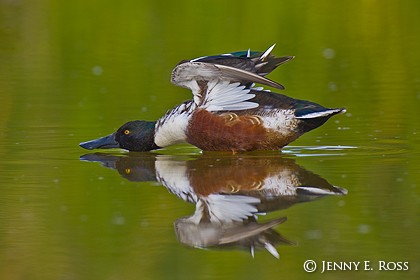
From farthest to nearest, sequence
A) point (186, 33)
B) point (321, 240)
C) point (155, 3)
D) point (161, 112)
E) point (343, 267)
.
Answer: point (155, 3) → point (186, 33) → point (161, 112) → point (321, 240) → point (343, 267)

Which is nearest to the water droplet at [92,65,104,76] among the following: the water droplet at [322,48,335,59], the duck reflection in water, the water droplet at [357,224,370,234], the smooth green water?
the smooth green water

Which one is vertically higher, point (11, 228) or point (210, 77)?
point (210, 77)

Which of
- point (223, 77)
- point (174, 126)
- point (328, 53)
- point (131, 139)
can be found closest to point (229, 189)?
point (223, 77)

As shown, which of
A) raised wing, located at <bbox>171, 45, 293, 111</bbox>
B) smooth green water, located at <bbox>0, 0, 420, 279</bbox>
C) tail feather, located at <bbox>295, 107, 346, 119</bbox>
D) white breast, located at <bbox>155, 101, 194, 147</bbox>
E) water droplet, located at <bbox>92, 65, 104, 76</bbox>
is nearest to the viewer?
smooth green water, located at <bbox>0, 0, 420, 279</bbox>

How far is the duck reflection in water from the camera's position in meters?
6.10

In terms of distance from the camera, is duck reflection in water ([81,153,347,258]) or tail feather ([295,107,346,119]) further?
tail feather ([295,107,346,119])

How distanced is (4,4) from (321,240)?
55.2ft

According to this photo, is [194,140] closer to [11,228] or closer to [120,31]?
[11,228]

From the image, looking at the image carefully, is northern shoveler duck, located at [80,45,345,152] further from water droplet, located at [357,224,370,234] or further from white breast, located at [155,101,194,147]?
water droplet, located at [357,224,370,234]

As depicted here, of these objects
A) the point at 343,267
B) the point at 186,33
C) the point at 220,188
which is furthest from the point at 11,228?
the point at 186,33

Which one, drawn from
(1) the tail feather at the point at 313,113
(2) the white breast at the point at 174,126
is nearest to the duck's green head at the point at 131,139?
(2) the white breast at the point at 174,126

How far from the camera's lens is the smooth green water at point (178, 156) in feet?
18.9

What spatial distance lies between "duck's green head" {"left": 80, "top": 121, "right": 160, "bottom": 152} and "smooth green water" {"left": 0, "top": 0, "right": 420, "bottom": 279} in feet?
0.41

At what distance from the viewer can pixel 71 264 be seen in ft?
18.6
